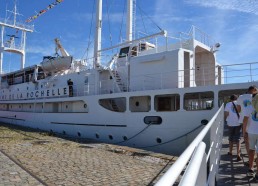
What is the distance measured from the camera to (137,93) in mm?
12281

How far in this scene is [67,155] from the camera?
9141 millimetres

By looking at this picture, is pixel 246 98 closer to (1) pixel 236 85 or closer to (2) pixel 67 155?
(1) pixel 236 85

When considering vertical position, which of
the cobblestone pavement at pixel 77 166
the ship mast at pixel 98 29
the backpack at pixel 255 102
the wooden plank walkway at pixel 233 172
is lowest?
the cobblestone pavement at pixel 77 166

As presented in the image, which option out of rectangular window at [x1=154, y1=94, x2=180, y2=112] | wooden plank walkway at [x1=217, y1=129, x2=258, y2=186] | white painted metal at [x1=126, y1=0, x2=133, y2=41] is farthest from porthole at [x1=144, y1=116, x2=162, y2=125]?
white painted metal at [x1=126, y1=0, x2=133, y2=41]

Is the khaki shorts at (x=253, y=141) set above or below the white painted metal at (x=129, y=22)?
below

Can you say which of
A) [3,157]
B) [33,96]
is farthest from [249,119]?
[33,96]

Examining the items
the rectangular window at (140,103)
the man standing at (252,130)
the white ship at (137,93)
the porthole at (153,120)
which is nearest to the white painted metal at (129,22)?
the white ship at (137,93)

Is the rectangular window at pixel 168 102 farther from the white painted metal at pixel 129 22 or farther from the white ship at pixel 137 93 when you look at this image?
the white painted metal at pixel 129 22

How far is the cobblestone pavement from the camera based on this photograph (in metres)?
6.20

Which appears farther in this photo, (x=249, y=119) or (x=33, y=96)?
→ (x=33, y=96)

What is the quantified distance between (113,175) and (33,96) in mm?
15378

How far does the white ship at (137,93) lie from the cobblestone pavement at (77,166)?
2.05 m

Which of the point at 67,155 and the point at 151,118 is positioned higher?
the point at 151,118

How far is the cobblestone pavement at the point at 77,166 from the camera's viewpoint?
6.20 metres
